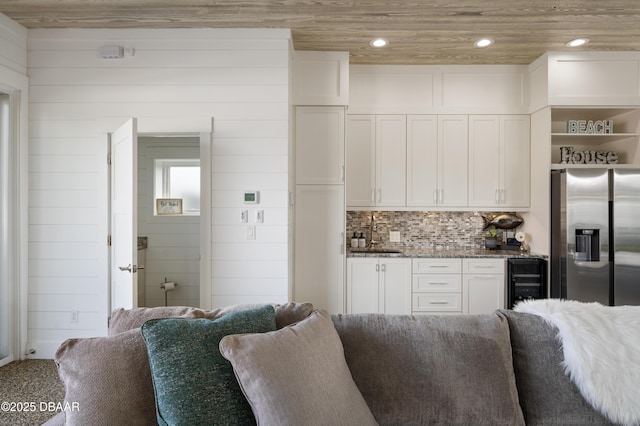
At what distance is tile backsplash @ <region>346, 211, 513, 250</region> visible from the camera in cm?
484

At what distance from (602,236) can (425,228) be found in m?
1.70

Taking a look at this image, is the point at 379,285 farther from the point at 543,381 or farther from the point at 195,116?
the point at 543,381

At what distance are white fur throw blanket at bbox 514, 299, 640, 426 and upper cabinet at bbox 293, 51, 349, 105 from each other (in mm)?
2962

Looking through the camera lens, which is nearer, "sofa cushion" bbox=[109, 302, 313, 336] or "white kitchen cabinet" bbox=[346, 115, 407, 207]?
"sofa cushion" bbox=[109, 302, 313, 336]

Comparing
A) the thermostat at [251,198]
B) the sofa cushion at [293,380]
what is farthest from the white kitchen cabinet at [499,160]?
the sofa cushion at [293,380]

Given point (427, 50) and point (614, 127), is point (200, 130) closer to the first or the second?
point (427, 50)

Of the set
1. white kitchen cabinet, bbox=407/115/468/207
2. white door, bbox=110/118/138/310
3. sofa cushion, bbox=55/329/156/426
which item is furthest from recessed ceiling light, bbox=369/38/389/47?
sofa cushion, bbox=55/329/156/426

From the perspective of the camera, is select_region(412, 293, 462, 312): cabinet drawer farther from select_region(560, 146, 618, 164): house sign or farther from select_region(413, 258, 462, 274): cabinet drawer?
select_region(560, 146, 618, 164): house sign

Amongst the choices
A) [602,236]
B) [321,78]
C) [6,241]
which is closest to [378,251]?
[321,78]

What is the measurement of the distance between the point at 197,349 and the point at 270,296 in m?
2.28

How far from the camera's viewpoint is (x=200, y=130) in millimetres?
3609

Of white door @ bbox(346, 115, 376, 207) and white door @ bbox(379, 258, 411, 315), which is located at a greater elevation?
white door @ bbox(346, 115, 376, 207)

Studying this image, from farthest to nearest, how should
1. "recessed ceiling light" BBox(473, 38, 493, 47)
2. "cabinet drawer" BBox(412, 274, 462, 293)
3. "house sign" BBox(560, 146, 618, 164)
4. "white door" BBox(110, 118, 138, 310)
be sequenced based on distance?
"house sign" BBox(560, 146, 618, 164) < "cabinet drawer" BBox(412, 274, 462, 293) < "recessed ceiling light" BBox(473, 38, 493, 47) < "white door" BBox(110, 118, 138, 310)

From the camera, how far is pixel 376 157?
450 cm
